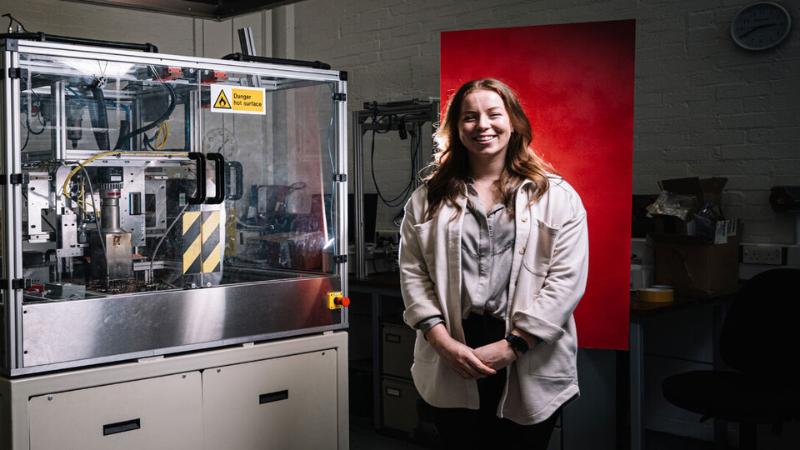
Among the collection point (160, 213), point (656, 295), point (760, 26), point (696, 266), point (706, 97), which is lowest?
point (656, 295)

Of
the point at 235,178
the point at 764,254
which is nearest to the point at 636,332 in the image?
the point at 764,254

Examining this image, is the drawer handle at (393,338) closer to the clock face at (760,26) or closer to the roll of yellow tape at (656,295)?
the roll of yellow tape at (656,295)

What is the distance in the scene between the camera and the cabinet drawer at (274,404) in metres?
2.77

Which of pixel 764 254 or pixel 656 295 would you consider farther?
pixel 764 254

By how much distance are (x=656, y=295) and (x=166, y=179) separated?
201 centimetres

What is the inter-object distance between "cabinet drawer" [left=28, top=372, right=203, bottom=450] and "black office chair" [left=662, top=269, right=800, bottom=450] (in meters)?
1.73

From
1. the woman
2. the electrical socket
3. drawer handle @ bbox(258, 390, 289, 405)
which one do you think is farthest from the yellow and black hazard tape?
→ the electrical socket

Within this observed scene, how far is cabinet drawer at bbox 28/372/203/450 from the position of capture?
240 centimetres

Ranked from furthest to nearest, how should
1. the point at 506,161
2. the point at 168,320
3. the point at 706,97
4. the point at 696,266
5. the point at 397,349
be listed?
the point at 397,349, the point at 706,97, the point at 696,266, the point at 168,320, the point at 506,161

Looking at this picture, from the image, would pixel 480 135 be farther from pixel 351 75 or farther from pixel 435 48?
pixel 351 75

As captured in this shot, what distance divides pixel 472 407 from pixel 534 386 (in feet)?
0.55

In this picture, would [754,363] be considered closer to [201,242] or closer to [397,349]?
[397,349]

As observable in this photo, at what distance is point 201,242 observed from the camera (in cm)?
284

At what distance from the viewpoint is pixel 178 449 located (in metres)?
2.67
